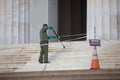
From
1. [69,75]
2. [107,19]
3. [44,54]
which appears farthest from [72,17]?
[69,75]

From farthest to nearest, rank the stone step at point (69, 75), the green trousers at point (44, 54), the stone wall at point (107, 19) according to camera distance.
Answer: the stone wall at point (107, 19), the green trousers at point (44, 54), the stone step at point (69, 75)

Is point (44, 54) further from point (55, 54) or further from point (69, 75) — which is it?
point (69, 75)

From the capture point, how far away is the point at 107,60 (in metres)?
14.4

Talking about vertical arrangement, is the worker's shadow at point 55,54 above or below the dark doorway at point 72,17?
below

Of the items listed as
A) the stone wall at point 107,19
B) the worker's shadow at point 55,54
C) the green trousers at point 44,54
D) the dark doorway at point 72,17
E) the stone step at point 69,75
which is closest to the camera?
the stone step at point 69,75

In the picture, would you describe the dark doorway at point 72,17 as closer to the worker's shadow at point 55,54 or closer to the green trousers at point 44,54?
the worker's shadow at point 55,54

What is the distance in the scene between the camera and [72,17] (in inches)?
1117

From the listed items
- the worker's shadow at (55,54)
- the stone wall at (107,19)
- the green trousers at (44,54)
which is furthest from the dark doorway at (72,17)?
the green trousers at (44,54)

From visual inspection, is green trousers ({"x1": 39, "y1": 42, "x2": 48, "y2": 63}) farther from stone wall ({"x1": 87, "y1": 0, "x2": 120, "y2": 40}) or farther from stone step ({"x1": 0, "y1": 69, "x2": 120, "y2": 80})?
stone wall ({"x1": 87, "y1": 0, "x2": 120, "y2": 40})

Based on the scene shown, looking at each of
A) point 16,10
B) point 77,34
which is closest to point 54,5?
point 16,10

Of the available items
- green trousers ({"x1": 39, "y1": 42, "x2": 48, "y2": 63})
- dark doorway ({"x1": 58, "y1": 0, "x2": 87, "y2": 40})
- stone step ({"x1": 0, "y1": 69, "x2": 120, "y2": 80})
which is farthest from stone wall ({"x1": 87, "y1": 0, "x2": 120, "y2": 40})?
dark doorway ({"x1": 58, "y1": 0, "x2": 87, "y2": 40})

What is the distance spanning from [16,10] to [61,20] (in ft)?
21.9

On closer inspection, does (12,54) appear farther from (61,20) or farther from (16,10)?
(61,20)

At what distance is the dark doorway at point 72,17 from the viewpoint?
91.0 ft
